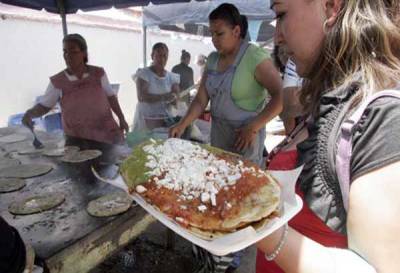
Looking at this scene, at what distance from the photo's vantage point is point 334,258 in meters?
0.66

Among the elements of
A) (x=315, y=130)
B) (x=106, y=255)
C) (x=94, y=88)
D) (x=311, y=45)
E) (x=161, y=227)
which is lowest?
(x=161, y=227)

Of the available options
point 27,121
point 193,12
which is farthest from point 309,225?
point 193,12

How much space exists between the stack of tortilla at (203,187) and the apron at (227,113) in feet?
3.71

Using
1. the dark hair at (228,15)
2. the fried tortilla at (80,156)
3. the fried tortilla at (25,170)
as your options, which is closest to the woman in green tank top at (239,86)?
the dark hair at (228,15)

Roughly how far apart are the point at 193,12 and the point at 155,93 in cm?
290

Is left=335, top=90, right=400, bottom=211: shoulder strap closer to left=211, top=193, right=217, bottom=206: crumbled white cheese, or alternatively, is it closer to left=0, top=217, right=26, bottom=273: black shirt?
left=211, top=193, right=217, bottom=206: crumbled white cheese

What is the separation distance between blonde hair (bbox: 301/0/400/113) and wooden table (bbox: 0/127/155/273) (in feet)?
3.73

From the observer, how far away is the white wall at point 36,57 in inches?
267

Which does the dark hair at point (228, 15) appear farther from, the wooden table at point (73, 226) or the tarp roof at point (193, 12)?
the tarp roof at point (193, 12)

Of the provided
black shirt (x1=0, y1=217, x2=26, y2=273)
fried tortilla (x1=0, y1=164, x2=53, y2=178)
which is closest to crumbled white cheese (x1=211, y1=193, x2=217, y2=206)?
black shirt (x1=0, y1=217, x2=26, y2=273)

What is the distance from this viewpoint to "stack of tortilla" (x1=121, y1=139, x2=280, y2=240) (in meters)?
0.83

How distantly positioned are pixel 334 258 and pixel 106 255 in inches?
42.1

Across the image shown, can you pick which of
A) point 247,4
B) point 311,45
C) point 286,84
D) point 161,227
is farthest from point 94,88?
point 247,4

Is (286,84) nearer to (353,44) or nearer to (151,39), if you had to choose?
(353,44)
